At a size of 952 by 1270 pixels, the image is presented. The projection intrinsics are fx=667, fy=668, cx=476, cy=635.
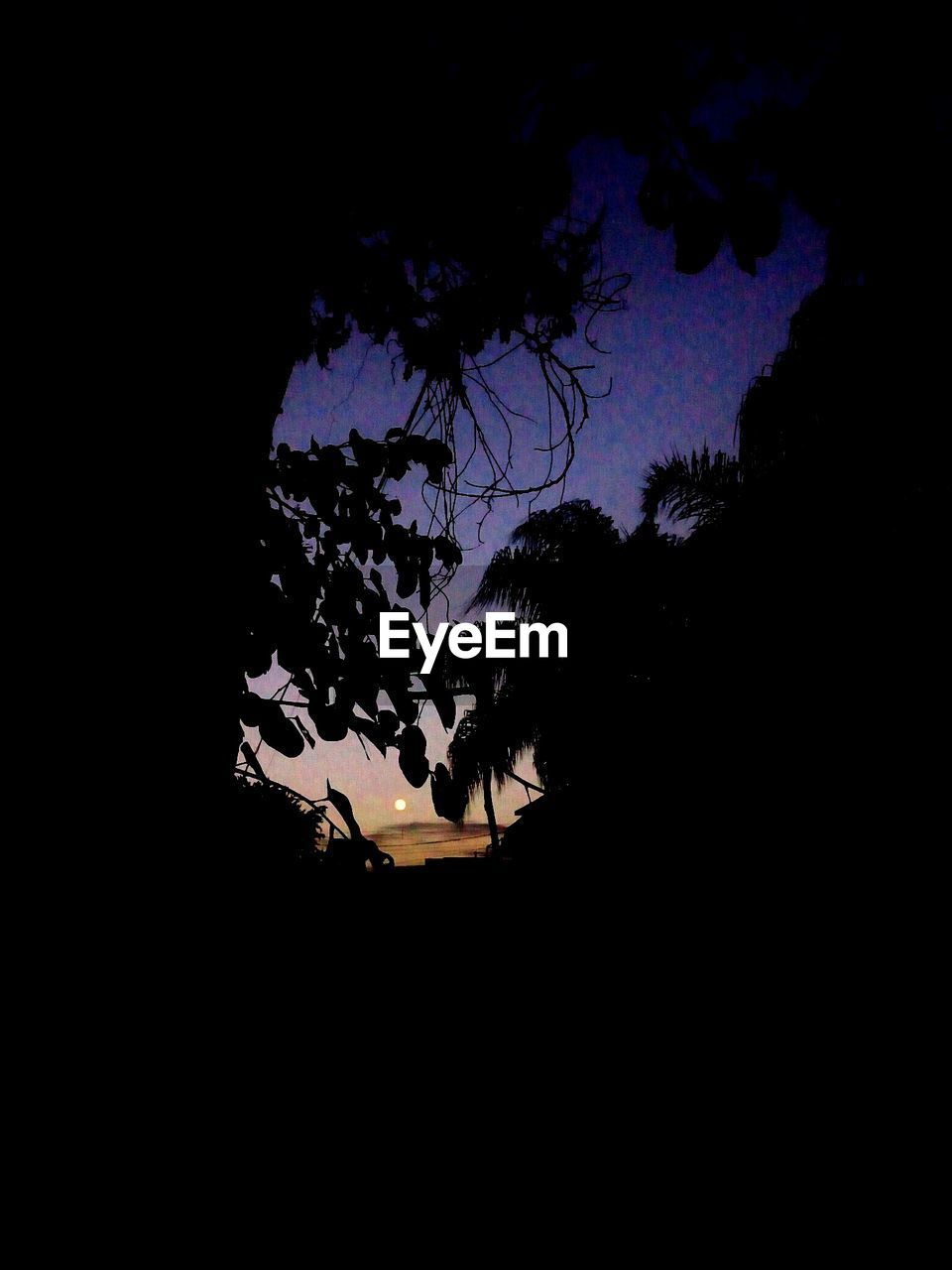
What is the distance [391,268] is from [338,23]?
1684mm

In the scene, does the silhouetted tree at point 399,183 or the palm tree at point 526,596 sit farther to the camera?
the palm tree at point 526,596

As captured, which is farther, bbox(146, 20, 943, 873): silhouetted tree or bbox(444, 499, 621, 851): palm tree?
bbox(444, 499, 621, 851): palm tree

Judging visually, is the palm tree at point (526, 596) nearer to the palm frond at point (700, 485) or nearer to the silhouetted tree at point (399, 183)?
the palm frond at point (700, 485)

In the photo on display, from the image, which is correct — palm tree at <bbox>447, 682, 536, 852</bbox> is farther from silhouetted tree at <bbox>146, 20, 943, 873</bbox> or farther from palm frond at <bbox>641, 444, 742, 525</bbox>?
silhouetted tree at <bbox>146, 20, 943, 873</bbox>

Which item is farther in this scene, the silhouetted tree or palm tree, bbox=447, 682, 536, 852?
palm tree, bbox=447, 682, 536, 852

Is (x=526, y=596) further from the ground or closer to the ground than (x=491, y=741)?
further from the ground

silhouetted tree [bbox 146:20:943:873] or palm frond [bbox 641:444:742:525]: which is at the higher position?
palm frond [bbox 641:444:742:525]

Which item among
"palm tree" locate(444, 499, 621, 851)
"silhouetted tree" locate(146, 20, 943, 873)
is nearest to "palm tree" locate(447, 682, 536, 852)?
"palm tree" locate(444, 499, 621, 851)

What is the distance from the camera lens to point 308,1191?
204 cm

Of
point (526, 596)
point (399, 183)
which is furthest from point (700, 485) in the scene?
point (399, 183)

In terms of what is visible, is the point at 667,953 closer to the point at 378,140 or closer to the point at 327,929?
the point at 327,929

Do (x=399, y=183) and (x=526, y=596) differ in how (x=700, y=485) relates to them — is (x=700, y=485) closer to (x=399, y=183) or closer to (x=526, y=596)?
(x=526, y=596)

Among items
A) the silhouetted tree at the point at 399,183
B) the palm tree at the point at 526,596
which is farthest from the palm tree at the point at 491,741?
the silhouetted tree at the point at 399,183

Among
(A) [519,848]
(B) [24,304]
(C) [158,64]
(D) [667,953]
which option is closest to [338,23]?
(C) [158,64]
